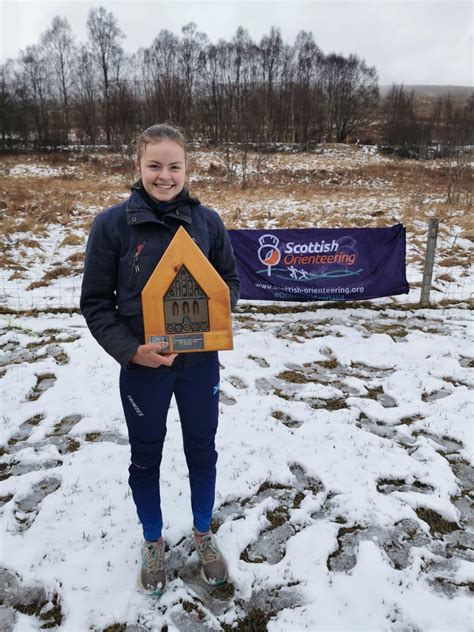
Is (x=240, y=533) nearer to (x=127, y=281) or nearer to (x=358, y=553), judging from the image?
(x=358, y=553)

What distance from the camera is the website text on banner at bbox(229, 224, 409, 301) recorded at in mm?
6531

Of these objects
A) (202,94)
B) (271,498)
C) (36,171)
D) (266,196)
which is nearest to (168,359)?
(271,498)

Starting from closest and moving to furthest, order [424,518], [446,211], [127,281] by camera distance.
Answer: [127,281] → [424,518] → [446,211]

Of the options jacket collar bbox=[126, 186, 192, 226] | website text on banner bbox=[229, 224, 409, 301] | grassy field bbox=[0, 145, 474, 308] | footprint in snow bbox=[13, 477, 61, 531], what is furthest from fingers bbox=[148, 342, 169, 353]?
website text on banner bbox=[229, 224, 409, 301]

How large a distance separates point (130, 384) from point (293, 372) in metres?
3.16

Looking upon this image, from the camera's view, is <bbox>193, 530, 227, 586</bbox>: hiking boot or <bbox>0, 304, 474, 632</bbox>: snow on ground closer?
<bbox>0, 304, 474, 632</bbox>: snow on ground

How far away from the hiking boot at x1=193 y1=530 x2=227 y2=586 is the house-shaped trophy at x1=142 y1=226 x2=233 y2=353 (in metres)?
1.27

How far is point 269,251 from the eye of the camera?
661 cm

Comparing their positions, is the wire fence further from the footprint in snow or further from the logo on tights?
the logo on tights

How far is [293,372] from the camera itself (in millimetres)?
4820

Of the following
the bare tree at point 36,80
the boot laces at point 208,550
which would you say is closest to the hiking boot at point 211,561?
the boot laces at point 208,550

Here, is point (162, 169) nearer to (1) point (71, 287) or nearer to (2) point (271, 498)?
(2) point (271, 498)

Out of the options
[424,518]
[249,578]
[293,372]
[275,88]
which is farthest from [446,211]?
[275,88]

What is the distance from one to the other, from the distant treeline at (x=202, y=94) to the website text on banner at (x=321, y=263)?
3099 centimetres
